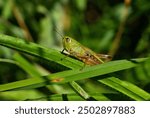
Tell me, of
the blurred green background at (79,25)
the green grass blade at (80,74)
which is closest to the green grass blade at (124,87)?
the green grass blade at (80,74)

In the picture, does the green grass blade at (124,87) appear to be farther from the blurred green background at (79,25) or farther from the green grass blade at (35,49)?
the blurred green background at (79,25)

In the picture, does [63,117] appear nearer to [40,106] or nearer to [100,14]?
[40,106]

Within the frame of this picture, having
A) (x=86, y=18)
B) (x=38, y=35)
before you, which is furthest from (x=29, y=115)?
(x=86, y=18)

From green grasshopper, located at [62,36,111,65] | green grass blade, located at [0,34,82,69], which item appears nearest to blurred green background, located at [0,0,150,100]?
green grasshopper, located at [62,36,111,65]

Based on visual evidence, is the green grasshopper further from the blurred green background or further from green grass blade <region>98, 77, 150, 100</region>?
the blurred green background

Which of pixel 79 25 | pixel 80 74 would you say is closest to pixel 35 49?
pixel 80 74

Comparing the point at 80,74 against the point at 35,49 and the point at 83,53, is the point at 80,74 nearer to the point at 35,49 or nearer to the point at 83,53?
the point at 35,49
